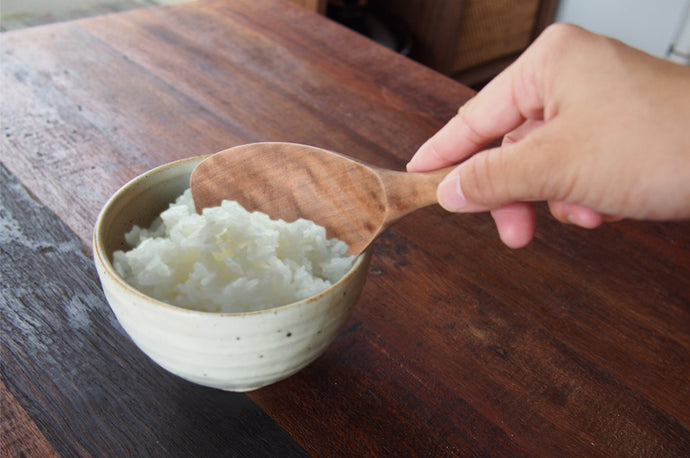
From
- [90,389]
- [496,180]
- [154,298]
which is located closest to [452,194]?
[496,180]

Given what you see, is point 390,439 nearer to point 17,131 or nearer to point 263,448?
point 263,448

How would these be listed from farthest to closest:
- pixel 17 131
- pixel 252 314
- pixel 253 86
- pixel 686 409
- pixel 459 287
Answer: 1. pixel 253 86
2. pixel 17 131
3. pixel 459 287
4. pixel 686 409
5. pixel 252 314

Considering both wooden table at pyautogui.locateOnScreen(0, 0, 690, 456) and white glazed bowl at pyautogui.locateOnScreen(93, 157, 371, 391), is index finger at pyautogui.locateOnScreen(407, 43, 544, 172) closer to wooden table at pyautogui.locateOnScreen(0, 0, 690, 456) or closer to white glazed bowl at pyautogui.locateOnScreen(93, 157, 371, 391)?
wooden table at pyautogui.locateOnScreen(0, 0, 690, 456)

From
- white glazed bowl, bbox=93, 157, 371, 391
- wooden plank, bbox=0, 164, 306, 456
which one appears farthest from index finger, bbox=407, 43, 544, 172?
wooden plank, bbox=0, 164, 306, 456

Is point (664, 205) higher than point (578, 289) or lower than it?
higher

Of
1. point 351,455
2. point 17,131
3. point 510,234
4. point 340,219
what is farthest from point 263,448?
point 17,131

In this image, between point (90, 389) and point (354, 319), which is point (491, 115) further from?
point (90, 389)
